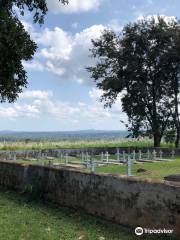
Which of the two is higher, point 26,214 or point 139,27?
point 139,27

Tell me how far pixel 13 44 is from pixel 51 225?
1183cm

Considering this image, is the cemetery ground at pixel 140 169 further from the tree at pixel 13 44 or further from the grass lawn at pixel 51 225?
the grass lawn at pixel 51 225

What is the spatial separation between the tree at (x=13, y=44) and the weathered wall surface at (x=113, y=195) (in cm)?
728

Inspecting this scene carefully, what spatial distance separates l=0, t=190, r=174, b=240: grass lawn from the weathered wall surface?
251 mm

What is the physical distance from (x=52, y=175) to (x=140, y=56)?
35550 millimetres

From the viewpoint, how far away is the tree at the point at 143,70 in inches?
1818

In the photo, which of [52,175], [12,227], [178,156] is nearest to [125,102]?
[178,156]

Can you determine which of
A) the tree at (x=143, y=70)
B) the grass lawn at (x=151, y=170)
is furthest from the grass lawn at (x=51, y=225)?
the tree at (x=143, y=70)

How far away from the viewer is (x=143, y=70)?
1858 inches

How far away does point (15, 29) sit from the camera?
20.2 m

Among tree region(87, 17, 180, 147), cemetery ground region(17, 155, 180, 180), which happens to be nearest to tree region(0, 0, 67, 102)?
cemetery ground region(17, 155, 180, 180)

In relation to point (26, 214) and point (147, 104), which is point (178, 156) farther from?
point (26, 214)

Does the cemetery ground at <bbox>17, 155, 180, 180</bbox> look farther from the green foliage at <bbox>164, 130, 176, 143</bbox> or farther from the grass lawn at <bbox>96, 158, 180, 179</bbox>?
the green foliage at <bbox>164, 130, 176, 143</bbox>

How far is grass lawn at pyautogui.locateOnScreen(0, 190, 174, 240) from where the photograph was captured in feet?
29.2
